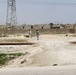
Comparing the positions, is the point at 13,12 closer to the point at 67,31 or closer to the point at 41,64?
the point at 67,31

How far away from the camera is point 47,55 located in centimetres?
2036

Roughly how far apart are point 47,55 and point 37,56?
669mm

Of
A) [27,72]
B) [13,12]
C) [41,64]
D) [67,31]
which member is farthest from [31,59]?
[13,12]

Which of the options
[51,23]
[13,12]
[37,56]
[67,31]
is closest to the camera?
[37,56]

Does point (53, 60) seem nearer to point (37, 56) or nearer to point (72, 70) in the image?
point (37, 56)

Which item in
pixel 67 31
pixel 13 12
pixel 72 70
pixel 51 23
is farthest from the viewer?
pixel 51 23

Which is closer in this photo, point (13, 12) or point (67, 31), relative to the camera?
point (67, 31)

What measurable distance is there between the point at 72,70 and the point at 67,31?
66078 mm

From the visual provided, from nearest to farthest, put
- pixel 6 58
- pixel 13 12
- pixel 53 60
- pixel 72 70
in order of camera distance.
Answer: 1. pixel 72 70
2. pixel 53 60
3. pixel 6 58
4. pixel 13 12

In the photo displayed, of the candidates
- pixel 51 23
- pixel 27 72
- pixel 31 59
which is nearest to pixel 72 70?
pixel 27 72

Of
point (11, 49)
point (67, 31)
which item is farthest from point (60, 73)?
point (67, 31)

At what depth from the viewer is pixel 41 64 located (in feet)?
58.8

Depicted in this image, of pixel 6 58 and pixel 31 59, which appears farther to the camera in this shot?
pixel 6 58

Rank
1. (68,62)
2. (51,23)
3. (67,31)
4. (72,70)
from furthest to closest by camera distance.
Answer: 1. (51,23)
2. (67,31)
3. (68,62)
4. (72,70)
